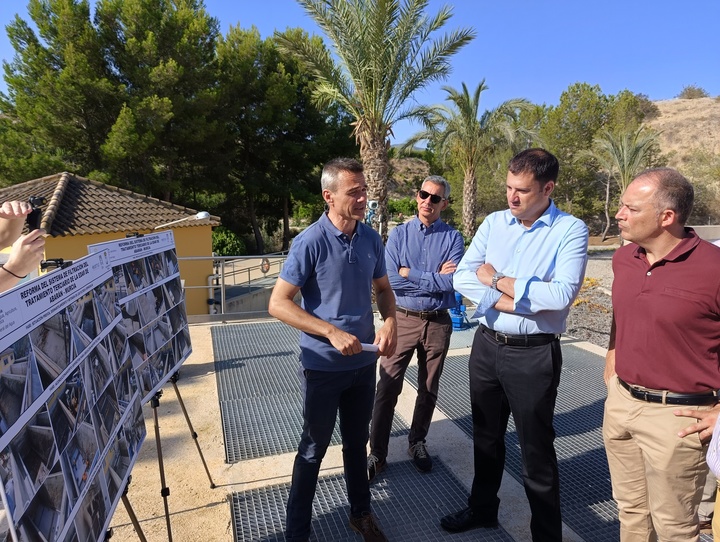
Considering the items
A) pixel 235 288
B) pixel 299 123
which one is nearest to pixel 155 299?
pixel 235 288

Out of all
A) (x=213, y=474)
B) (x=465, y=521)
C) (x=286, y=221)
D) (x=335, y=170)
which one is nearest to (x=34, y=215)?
(x=335, y=170)

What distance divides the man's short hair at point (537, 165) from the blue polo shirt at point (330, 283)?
2.92 feet

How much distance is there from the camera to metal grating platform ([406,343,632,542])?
2719 millimetres

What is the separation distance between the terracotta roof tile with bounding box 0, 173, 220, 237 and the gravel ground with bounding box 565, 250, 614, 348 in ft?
35.4

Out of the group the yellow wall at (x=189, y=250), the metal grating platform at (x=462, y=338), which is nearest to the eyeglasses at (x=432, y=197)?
the metal grating platform at (x=462, y=338)

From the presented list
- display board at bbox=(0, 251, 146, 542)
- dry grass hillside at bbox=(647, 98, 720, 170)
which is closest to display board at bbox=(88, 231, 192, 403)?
display board at bbox=(0, 251, 146, 542)

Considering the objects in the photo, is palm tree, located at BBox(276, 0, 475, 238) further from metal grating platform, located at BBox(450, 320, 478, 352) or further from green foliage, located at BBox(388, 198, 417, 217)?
green foliage, located at BBox(388, 198, 417, 217)

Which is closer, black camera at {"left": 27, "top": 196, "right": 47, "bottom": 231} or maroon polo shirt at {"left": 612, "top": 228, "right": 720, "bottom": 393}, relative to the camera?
maroon polo shirt at {"left": 612, "top": 228, "right": 720, "bottom": 393}

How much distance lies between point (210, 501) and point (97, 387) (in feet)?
5.15

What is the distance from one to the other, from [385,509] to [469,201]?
18.2 m

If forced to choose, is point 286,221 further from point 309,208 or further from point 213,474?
point 213,474

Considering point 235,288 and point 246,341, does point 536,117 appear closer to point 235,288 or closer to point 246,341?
point 235,288

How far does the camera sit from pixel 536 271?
2.35 metres

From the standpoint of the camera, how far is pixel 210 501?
113 inches
